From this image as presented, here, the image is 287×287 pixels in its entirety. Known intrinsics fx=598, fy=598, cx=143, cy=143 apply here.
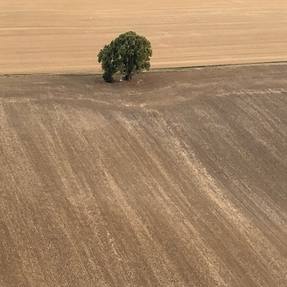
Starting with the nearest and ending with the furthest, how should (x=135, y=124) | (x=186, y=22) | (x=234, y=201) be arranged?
(x=234, y=201)
(x=135, y=124)
(x=186, y=22)

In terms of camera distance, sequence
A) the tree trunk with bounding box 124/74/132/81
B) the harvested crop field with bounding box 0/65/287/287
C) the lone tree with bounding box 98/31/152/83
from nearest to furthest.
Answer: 1. the harvested crop field with bounding box 0/65/287/287
2. the lone tree with bounding box 98/31/152/83
3. the tree trunk with bounding box 124/74/132/81

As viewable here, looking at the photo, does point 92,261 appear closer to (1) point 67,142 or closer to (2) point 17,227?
(2) point 17,227

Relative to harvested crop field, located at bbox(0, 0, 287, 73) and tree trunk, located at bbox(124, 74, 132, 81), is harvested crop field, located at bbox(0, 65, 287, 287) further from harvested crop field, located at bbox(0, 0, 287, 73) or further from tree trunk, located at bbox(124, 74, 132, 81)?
harvested crop field, located at bbox(0, 0, 287, 73)

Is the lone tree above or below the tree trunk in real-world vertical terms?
above

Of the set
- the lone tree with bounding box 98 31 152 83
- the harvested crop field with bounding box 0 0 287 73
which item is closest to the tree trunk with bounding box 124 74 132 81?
the lone tree with bounding box 98 31 152 83

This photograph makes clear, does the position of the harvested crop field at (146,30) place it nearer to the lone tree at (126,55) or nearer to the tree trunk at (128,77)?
the tree trunk at (128,77)

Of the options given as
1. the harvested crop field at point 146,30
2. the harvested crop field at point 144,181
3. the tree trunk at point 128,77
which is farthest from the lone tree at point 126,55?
the harvested crop field at point 146,30

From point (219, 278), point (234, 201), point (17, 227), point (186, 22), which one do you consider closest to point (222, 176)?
point (234, 201)
